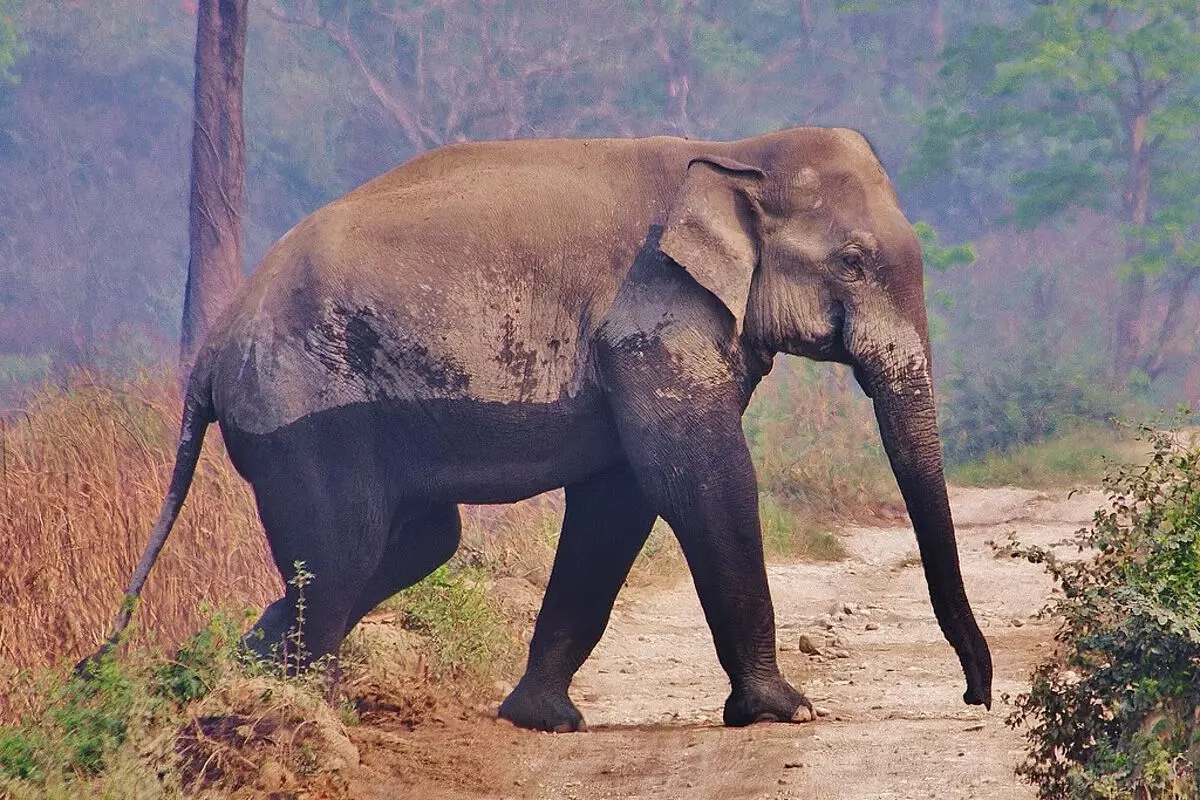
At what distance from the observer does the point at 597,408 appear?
278 inches

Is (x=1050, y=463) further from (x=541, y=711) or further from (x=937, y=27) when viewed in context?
(x=937, y=27)

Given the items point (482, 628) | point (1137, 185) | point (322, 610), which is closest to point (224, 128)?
point (482, 628)

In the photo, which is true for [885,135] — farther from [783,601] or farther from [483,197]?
[483,197]

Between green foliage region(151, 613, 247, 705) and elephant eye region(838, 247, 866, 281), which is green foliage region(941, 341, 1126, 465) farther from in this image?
green foliage region(151, 613, 247, 705)

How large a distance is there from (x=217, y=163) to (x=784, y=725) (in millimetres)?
10577

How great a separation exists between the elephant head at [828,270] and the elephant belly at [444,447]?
734 mm

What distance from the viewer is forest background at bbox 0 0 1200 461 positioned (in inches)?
1122

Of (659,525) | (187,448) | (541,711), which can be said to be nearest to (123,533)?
(187,448)

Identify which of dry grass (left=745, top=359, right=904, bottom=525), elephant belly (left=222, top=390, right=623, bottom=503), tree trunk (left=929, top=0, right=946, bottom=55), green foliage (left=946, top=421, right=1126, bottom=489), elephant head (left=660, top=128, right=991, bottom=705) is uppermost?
tree trunk (left=929, top=0, right=946, bottom=55)

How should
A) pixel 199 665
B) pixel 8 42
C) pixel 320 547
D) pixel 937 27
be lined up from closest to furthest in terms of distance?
pixel 199 665 < pixel 320 547 < pixel 8 42 < pixel 937 27

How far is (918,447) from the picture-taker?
6895 mm

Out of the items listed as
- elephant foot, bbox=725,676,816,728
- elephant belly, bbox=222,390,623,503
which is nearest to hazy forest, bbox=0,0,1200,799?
elephant foot, bbox=725,676,816,728

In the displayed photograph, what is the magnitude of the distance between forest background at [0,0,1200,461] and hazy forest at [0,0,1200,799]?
105 millimetres

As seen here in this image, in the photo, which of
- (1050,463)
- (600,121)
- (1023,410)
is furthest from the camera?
(600,121)
